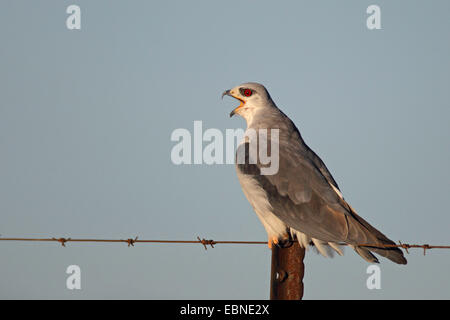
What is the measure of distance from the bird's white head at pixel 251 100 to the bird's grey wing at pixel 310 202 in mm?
1455

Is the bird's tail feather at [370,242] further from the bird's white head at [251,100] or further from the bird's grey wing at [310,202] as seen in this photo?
the bird's white head at [251,100]

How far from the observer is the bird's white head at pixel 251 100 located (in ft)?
31.7

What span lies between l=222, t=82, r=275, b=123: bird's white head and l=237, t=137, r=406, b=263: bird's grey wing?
1.45 meters

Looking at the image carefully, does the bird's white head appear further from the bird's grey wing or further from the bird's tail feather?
the bird's tail feather

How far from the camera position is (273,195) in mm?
7906

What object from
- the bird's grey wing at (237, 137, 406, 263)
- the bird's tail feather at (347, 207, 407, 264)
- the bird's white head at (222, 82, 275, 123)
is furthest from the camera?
the bird's white head at (222, 82, 275, 123)

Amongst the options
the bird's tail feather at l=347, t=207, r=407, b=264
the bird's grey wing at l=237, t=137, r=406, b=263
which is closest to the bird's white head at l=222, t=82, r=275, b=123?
the bird's grey wing at l=237, t=137, r=406, b=263

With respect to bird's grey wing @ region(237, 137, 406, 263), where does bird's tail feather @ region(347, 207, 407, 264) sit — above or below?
below

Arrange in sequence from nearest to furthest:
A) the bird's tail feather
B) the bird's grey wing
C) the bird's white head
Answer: the bird's tail feather < the bird's grey wing < the bird's white head

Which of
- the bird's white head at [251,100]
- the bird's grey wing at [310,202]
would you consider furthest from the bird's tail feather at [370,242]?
the bird's white head at [251,100]

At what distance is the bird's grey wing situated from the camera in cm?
734

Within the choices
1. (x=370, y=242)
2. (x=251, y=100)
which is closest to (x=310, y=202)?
(x=370, y=242)

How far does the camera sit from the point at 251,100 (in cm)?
979
